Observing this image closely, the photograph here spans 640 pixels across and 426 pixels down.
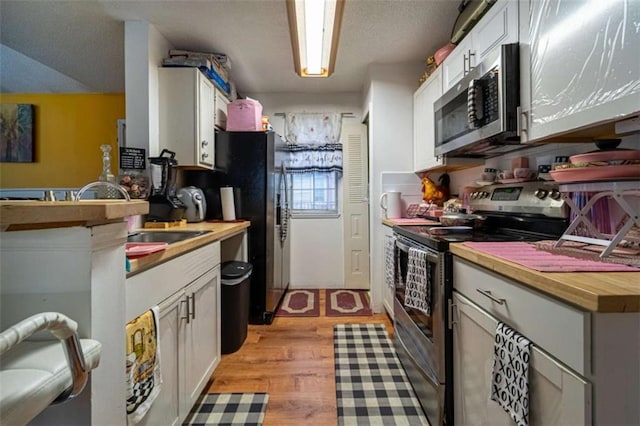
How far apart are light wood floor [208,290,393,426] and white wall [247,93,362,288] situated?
3.54ft

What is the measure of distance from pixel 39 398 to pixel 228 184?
2.37 meters

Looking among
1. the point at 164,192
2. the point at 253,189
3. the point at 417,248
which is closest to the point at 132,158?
the point at 164,192

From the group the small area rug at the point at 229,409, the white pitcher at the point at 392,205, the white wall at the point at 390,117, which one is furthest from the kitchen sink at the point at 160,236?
the white wall at the point at 390,117

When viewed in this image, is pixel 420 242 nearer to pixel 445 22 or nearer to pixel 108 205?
pixel 108 205

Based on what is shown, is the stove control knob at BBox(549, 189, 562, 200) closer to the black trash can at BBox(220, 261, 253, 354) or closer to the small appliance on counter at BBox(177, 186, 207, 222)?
the black trash can at BBox(220, 261, 253, 354)

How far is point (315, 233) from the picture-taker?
3869mm

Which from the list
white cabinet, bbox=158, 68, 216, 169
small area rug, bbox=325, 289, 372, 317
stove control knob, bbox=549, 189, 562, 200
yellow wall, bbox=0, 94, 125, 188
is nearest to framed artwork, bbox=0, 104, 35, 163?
yellow wall, bbox=0, 94, 125, 188

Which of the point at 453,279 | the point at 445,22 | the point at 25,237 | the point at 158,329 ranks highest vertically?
the point at 445,22

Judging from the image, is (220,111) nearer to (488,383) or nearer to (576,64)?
(576,64)

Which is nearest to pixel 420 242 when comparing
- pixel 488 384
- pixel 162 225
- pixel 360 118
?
pixel 488 384

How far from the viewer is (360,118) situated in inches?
151

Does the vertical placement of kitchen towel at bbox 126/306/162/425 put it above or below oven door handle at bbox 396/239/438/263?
below

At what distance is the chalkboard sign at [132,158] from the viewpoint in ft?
6.57

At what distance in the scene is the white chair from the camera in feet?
1.62
